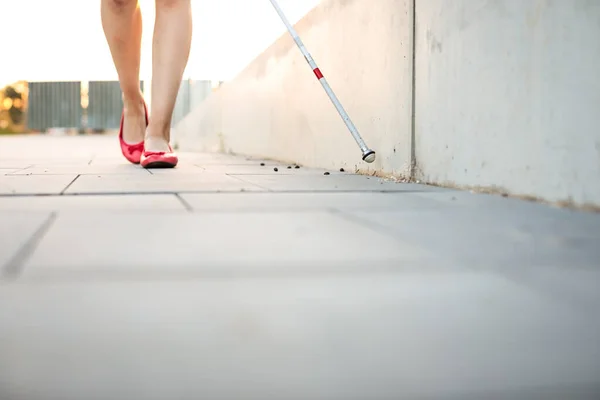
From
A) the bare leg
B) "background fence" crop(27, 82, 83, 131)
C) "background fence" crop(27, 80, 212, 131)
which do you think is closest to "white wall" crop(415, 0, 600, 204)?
the bare leg

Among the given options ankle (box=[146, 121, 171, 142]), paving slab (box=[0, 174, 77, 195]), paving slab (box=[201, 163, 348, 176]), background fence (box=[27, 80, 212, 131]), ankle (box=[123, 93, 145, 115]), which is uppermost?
background fence (box=[27, 80, 212, 131])

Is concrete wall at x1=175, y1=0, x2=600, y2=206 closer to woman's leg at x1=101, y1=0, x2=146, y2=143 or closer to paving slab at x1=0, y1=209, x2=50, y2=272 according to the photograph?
woman's leg at x1=101, y1=0, x2=146, y2=143

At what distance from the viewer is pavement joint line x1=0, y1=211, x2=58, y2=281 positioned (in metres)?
0.89

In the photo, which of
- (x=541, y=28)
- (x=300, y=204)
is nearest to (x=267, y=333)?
(x=300, y=204)

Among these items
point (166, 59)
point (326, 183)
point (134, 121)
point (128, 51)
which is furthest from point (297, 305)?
point (134, 121)

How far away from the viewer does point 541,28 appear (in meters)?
1.61

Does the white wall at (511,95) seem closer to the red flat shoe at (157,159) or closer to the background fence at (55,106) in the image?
the red flat shoe at (157,159)

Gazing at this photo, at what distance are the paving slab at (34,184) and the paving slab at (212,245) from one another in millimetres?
529

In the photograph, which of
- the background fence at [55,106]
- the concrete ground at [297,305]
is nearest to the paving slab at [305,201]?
the concrete ground at [297,305]

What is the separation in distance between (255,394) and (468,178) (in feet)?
4.92

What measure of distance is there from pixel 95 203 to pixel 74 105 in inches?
1708

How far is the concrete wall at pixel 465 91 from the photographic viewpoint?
4.94 ft

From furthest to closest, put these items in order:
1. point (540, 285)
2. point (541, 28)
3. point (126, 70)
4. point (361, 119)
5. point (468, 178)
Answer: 1. point (126, 70)
2. point (361, 119)
3. point (468, 178)
4. point (541, 28)
5. point (540, 285)

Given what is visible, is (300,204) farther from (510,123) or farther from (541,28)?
(541,28)
